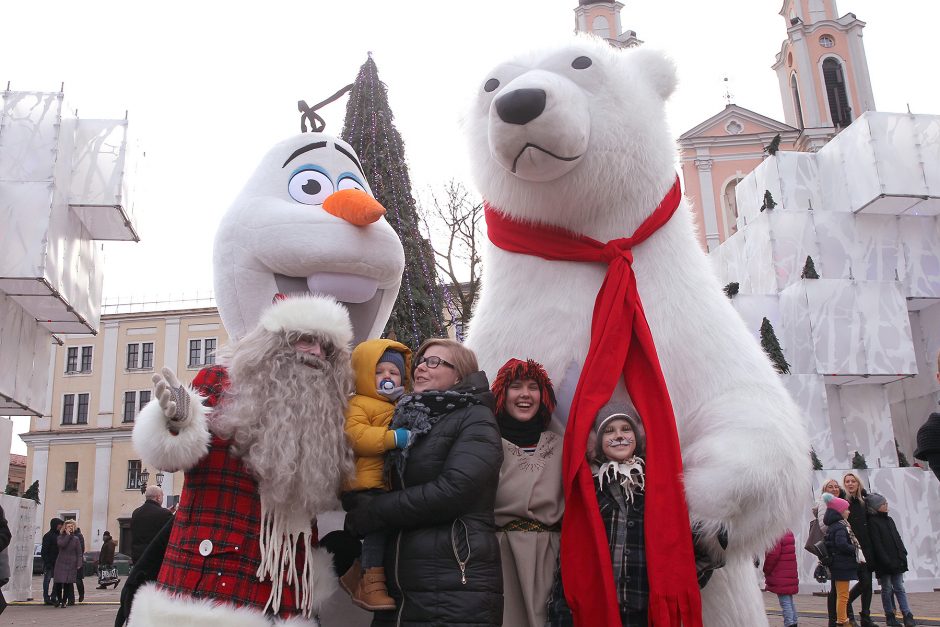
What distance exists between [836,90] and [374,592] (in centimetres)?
3303

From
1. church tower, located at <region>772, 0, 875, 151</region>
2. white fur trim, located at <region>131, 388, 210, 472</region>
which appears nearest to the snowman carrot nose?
white fur trim, located at <region>131, 388, 210, 472</region>

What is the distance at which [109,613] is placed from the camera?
11883 mm

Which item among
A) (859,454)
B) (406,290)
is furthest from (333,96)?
(859,454)

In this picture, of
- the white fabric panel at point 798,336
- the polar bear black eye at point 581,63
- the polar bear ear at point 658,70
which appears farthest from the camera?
the white fabric panel at point 798,336

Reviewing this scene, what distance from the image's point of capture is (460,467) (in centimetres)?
246

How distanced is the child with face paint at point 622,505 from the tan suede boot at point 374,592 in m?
0.55

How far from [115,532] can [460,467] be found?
34.1 metres

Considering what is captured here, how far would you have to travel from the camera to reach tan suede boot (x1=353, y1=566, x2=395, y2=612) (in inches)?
98.5

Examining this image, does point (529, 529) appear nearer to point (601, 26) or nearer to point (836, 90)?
point (601, 26)

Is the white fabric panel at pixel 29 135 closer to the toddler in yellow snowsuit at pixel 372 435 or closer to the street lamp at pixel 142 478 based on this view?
the toddler in yellow snowsuit at pixel 372 435

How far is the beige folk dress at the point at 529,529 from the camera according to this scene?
258 centimetres

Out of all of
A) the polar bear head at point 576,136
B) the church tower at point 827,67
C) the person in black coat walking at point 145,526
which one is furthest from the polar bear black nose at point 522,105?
the church tower at point 827,67

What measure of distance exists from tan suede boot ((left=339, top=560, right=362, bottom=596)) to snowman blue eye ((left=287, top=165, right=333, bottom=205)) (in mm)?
1561

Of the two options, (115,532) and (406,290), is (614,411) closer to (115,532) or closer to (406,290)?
(406,290)
